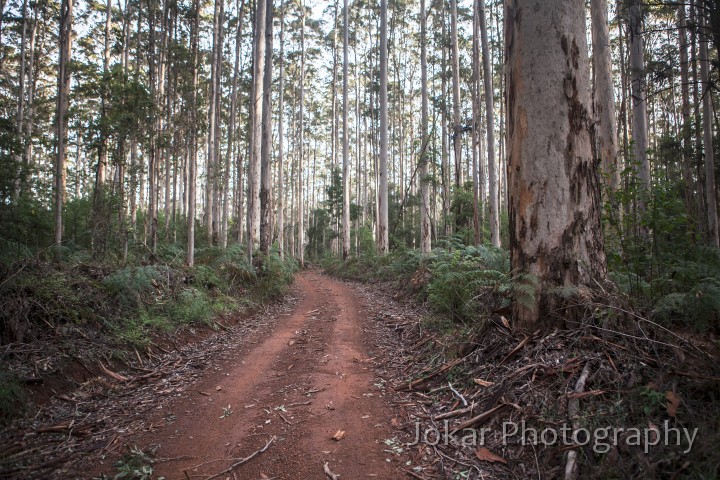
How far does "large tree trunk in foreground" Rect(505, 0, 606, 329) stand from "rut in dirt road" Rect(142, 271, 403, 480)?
1958 mm

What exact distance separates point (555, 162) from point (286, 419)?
144 inches

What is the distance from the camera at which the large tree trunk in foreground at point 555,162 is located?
11.8 ft

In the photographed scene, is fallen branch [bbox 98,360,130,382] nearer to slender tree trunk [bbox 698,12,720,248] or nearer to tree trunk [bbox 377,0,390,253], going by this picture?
tree trunk [bbox 377,0,390,253]

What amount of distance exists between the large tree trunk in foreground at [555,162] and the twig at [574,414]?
0.79 meters

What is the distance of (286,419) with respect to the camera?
3410mm

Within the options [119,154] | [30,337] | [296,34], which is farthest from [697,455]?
[296,34]

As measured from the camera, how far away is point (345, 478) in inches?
100.0

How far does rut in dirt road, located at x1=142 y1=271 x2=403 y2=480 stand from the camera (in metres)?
2.71

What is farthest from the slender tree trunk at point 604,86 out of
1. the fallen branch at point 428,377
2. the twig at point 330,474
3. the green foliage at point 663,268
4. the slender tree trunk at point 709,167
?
the twig at point 330,474

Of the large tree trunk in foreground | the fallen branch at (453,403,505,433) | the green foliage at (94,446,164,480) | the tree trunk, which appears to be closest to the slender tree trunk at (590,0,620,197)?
the large tree trunk in foreground

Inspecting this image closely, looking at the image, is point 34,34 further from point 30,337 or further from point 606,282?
point 606,282

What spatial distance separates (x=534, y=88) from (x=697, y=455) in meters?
3.25

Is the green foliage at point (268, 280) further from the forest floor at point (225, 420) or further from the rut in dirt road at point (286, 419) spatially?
the rut in dirt road at point (286, 419)

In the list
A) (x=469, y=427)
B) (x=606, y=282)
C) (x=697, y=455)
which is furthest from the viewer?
(x=606, y=282)
